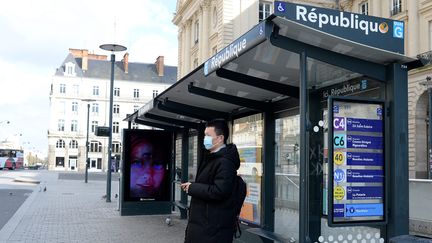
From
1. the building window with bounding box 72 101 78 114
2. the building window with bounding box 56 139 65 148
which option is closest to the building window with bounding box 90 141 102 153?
the building window with bounding box 56 139 65 148

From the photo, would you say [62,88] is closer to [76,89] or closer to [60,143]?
[76,89]

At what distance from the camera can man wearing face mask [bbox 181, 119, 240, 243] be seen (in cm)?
429

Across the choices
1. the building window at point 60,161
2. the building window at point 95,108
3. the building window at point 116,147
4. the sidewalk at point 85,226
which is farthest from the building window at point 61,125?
the sidewalk at point 85,226

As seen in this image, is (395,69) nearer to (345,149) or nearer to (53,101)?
(345,149)

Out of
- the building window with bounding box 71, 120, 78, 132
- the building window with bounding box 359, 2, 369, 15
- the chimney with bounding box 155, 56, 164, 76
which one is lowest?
the building window with bounding box 71, 120, 78, 132

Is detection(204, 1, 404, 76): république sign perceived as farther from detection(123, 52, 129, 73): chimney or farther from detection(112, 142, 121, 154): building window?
detection(123, 52, 129, 73): chimney

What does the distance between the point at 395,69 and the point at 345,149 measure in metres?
1.01

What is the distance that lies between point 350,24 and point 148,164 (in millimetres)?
8582

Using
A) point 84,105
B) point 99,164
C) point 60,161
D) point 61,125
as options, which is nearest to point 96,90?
point 84,105

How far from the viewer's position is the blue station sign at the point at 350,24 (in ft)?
17.2

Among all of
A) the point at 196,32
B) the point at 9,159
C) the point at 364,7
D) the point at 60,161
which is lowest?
the point at 60,161

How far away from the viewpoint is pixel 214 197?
427cm

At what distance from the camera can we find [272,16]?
479 centimetres

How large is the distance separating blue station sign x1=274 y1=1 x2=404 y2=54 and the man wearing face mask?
153 cm
